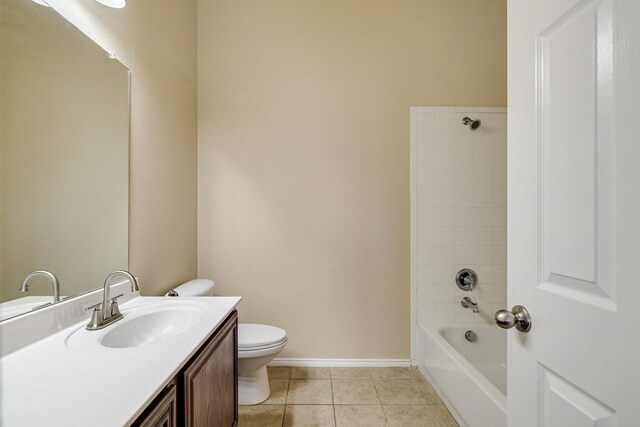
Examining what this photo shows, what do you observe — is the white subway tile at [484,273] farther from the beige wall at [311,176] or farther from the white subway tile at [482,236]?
the beige wall at [311,176]

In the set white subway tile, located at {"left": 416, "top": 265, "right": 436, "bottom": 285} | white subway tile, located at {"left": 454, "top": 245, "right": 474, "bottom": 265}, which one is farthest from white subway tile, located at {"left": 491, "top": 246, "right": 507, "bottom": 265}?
white subway tile, located at {"left": 416, "top": 265, "right": 436, "bottom": 285}

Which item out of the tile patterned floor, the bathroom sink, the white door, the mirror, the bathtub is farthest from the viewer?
the tile patterned floor

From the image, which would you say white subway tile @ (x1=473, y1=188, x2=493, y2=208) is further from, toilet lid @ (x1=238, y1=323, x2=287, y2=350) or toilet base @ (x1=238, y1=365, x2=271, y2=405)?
toilet base @ (x1=238, y1=365, x2=271, y2=405)

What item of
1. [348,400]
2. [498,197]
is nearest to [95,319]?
[348,400]

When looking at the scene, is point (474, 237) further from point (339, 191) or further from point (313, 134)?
point (313, 134)

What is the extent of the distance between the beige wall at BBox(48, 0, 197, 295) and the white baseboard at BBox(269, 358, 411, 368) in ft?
3.38

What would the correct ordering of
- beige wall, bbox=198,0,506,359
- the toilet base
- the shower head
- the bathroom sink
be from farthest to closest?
beige wall, bbox=198,0,506,359 < the shower head < the toilet base < the bathroom sink

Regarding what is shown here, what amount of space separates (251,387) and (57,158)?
1.62m

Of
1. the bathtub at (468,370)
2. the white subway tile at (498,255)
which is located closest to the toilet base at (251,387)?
the bathtub at (468,370)

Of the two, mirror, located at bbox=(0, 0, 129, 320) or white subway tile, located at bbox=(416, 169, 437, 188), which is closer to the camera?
mirror, located at bbox=(0, 0, 129, 320)

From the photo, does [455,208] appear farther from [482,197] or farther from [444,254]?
[444,254]

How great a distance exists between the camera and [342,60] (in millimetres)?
2363

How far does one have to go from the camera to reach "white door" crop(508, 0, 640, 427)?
533mm

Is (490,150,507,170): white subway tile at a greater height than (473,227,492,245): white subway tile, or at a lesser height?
greater
